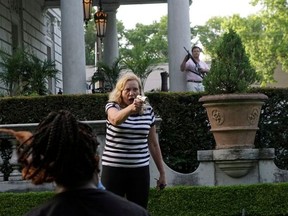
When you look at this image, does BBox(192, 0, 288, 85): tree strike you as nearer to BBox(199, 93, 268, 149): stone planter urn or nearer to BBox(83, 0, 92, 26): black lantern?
BBox(83, 0, 92, 26): black lantern

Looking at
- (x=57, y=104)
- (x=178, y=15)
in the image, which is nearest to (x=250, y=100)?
(x=57, y=104)

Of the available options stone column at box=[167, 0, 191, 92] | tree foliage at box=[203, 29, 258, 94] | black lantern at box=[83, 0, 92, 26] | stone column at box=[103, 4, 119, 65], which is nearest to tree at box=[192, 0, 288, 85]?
stone column at box=[103, 4, 119, 65]

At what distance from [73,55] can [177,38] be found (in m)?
2.32

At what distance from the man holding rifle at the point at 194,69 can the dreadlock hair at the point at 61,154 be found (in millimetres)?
12601

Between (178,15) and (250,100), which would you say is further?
(178,15)

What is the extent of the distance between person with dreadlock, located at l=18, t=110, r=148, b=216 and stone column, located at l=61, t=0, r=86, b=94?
13529 mm

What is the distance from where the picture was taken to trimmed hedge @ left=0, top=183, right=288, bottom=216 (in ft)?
32.8

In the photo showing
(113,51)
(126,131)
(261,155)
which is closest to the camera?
(126,131)

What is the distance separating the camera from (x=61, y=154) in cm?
305

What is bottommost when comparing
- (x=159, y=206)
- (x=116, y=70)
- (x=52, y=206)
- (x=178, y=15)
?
(x=159, y=206)

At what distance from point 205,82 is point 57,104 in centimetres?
227

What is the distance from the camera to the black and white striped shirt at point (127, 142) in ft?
21.7

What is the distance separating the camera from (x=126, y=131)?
661cm

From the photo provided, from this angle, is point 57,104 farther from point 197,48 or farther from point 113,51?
point 113,51
